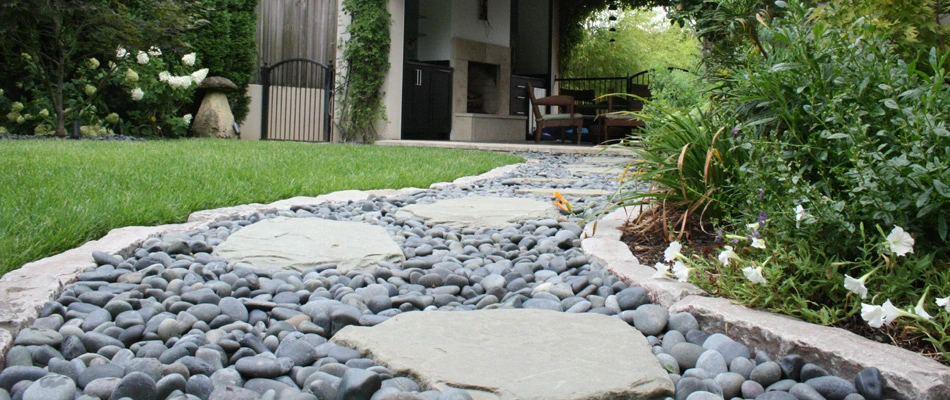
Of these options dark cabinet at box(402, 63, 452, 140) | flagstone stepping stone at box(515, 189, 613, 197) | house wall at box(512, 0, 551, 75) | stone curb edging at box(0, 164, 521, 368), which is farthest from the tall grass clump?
house wall at box(512, 0, 551, 75)

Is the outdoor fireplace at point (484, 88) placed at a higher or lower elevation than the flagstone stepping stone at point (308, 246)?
higher

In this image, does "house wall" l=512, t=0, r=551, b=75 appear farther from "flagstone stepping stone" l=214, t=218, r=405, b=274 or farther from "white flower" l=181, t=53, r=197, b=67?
"flagstone stepping stone" l=214, t=218, r=405, b=274

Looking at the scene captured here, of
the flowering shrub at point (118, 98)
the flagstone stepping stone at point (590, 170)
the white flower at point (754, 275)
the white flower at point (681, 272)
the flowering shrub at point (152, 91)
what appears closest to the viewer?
the white flower at point (754, 275)

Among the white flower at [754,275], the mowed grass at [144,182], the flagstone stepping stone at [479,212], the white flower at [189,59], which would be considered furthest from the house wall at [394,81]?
the white flower at [754,275]

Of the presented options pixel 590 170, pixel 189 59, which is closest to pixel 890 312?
pixel 590 170

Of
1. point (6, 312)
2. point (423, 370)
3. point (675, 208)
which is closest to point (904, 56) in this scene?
point (675, 208)

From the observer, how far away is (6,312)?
1.30 meters

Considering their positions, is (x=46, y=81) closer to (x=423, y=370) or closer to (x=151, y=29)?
(x=151, y=29)

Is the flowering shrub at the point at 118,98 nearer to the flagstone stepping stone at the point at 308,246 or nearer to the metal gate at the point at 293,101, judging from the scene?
the metal gate at the point at 293,101

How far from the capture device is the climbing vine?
30.0ft

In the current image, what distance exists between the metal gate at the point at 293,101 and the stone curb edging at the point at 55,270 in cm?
760

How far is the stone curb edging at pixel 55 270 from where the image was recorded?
4.25ft

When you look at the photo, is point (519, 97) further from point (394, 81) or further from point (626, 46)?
point (626, 46)

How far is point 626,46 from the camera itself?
2191 centimetres
